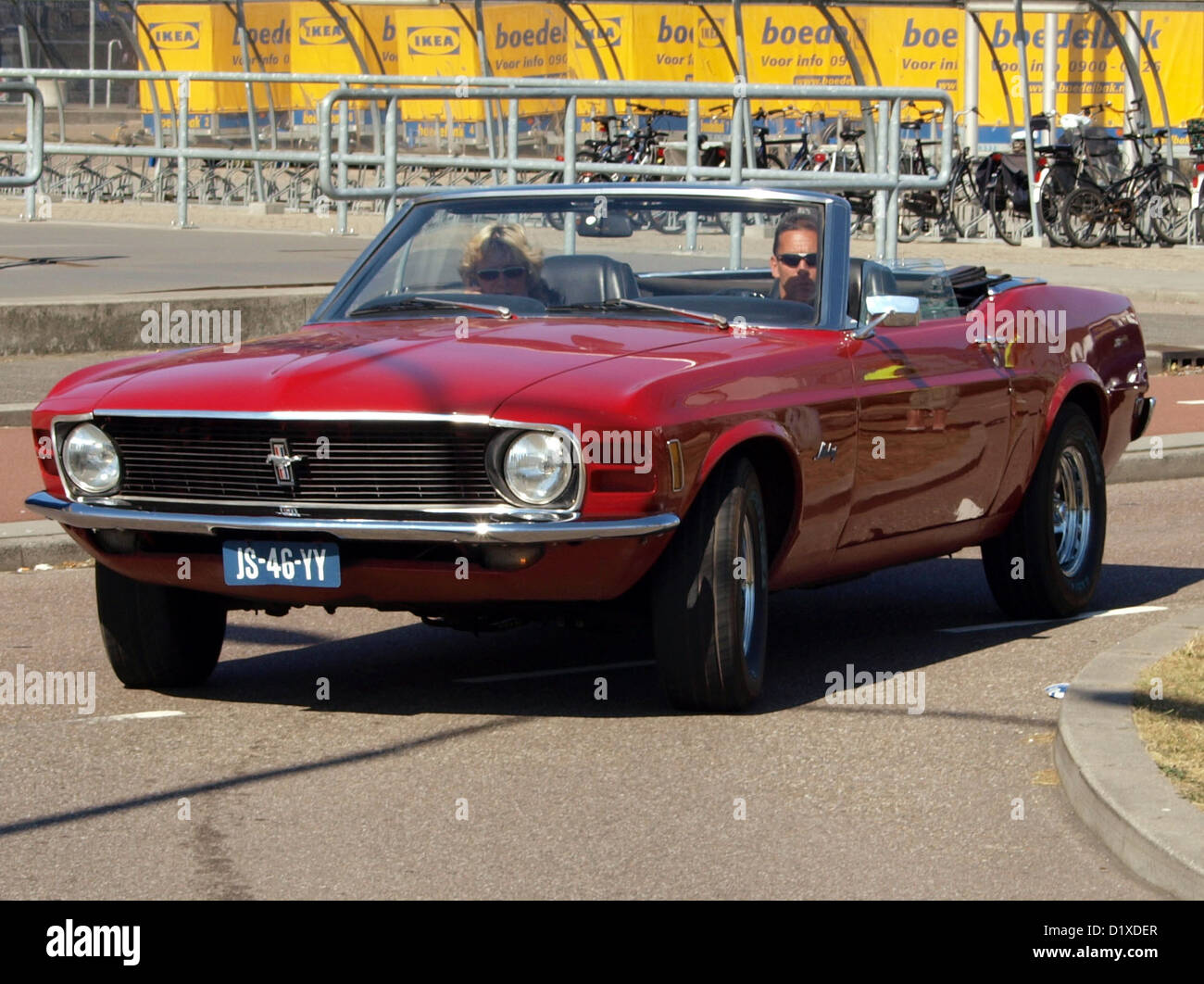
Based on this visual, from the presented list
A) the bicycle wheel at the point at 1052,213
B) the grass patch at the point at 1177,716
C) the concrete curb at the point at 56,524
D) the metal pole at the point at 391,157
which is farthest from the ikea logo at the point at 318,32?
Answer: the grass patch at the point at 1177,716

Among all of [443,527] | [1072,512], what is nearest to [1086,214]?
[1072,512]

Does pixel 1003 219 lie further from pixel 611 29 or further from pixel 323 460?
pixel 323 460

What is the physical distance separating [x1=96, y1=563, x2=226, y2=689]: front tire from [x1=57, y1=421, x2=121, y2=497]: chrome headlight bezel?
0.37 metres

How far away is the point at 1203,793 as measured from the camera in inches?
198

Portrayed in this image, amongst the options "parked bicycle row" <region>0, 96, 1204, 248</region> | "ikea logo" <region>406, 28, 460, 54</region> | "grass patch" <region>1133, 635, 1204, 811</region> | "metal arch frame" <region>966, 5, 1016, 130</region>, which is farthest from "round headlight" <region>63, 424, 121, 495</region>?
"ikea logo" <region>406, 28, 460, 54</region>

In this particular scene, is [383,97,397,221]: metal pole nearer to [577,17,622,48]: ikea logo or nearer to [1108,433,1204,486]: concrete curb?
→ [1108,433,1204,486]: concrete curb

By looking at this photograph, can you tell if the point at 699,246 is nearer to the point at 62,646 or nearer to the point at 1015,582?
the point at 1015,582

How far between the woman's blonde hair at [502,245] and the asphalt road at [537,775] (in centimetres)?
132

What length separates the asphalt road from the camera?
4.77 meters

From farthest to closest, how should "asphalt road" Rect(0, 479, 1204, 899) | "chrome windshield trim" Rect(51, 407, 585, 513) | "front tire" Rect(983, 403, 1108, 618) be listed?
"front tire" Rect(983, 403, 1108, 618)
"chrome windshield trim" Rect(51, 407, 585, 513)
"asphalt road" Rect(0, 479, 1204, 899)

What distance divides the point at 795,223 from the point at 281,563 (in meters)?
2.24

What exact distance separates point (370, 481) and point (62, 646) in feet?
7.12

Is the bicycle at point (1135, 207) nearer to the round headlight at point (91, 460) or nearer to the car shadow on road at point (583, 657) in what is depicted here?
the car shadow on road at point (583, 657)
